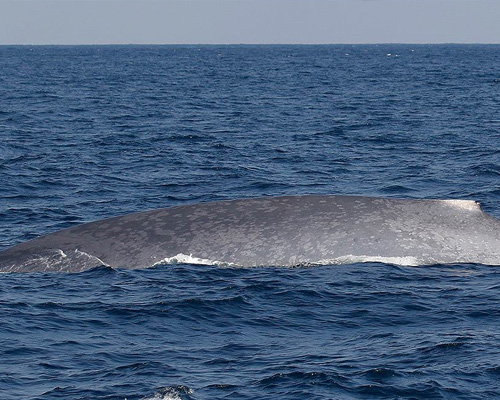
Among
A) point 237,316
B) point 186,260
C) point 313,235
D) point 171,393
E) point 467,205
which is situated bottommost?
point 237,316

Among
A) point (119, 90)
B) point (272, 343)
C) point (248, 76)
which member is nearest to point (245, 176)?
point (272, 343)

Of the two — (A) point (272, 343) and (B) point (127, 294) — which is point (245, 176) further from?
(A) point (272, 343)

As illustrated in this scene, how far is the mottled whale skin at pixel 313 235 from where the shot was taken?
16.7 metres

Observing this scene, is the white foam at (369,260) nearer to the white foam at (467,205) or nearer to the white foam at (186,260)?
the white foam at (467,205)

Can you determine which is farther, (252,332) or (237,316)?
(237,316)

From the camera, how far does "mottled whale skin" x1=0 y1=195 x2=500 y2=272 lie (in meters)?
16.7

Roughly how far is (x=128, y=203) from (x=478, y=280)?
11713 mm

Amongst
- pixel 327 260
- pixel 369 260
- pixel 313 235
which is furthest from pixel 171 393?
pixel 369 260

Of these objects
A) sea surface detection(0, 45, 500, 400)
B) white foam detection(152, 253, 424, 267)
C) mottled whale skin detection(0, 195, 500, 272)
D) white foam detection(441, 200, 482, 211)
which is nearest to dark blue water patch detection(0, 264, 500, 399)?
sea surface detection(0, 45, 500, 400)

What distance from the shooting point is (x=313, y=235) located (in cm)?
1656

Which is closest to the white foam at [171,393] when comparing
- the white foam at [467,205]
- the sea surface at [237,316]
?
the sea surface at [237,316]

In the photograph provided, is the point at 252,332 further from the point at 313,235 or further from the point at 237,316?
the point at 313,235

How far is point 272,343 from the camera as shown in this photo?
14.4 metres

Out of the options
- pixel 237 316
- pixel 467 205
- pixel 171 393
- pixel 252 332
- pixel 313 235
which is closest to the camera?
pixel 171 393
